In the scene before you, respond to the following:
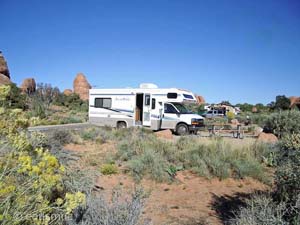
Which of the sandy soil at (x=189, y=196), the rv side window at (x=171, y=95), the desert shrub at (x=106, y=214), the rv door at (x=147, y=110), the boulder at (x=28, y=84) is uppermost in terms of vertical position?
the boulder at (x=28, y=84)

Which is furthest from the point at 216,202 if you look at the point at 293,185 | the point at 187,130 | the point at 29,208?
the point at 187,130

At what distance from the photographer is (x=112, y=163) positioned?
8.34m

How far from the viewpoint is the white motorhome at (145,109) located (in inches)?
658

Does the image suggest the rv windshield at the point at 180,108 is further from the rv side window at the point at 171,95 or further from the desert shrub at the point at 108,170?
the desert shrub at the point at 108,170

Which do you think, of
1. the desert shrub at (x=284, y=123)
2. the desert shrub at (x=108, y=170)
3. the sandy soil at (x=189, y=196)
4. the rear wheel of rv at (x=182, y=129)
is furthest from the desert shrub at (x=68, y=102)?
the sandy soil at (x=189, y=196)

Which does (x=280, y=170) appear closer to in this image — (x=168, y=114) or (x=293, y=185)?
(x=293, y=185)

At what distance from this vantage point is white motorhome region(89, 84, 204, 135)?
54.9 feet

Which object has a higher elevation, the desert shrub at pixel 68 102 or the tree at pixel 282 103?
the tree at pixel 282 103

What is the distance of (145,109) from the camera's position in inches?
683

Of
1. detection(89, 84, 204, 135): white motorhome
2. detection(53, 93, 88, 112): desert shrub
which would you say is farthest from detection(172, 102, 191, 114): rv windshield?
detection(53, 93, 88, 112): desert shrub

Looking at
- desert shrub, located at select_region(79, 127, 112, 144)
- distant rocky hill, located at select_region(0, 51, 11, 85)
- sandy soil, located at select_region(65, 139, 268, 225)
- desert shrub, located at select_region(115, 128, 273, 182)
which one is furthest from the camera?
distant rocky hill, located at select_region(0, 51, 11, 85)

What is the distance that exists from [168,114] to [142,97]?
2125mm

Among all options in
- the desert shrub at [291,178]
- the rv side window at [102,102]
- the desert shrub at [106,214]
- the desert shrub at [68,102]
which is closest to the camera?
the desert shrub at [106,214]

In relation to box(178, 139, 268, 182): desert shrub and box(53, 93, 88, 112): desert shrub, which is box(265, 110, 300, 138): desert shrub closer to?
box(178, 139, 268, 182): desert shrub
